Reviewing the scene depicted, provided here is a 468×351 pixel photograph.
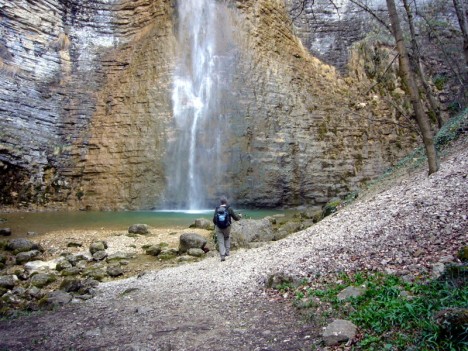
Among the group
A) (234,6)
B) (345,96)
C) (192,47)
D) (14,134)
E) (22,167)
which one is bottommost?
(22,167)

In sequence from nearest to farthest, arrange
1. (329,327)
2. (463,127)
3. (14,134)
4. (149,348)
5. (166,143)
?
(329,327)
(149,348)
(463,127)
(14,134)
(166,143)

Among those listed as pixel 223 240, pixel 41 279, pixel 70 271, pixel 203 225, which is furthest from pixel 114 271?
pixel 203 225

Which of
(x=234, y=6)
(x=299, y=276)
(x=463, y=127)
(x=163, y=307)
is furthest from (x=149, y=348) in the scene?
(x=234, y=6)

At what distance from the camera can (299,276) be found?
5.75 metres

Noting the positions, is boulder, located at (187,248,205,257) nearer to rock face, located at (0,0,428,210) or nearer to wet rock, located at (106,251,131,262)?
wet rock, located at (106,251,131,262)

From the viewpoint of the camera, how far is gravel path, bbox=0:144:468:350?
14.6 ft

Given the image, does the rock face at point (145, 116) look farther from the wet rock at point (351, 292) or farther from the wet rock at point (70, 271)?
the wet rock at point (351, 292)

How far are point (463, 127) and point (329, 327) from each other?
976 cm

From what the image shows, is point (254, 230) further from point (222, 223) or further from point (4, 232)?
point (4, 232)

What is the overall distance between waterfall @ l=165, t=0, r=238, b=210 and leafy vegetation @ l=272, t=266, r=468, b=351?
1853 centimetres

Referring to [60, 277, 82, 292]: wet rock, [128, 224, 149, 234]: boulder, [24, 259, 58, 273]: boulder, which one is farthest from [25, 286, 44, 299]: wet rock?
[128, 224, 149, 234]: boulder

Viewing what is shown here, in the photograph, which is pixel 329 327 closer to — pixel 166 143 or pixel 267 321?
pixel 267 321

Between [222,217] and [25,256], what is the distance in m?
6.20

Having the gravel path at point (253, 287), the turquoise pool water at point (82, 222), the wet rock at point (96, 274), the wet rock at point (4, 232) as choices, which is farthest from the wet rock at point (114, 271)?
the wet rock at point (4, 232)
